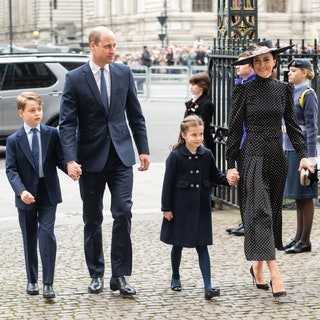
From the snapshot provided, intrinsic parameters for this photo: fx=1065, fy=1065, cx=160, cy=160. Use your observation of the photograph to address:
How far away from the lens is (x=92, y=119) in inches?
287

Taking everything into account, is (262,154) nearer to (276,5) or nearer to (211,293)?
(211,293)

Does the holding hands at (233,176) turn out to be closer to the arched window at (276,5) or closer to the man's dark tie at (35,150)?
the man's dark tie at (35,150)

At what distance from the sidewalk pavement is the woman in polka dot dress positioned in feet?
1.09

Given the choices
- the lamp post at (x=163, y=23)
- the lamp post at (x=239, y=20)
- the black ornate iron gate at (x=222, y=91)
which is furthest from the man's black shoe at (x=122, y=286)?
the lamp post at (x=163, y=23)

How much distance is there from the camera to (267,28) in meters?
71.8

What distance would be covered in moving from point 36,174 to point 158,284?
1223 millimetres

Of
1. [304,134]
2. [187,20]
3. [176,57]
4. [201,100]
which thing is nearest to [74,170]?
[304,134]

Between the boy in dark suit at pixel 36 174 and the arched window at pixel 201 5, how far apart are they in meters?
66.7

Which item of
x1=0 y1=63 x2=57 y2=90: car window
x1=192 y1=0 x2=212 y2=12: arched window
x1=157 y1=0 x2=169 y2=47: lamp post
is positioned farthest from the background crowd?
x1=0 y1=63 x2=57 y2=90: car window

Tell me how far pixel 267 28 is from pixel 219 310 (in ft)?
217

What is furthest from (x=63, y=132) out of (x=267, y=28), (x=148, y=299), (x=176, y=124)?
(x=267, y=28)

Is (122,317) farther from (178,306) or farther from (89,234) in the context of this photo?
(89,234)

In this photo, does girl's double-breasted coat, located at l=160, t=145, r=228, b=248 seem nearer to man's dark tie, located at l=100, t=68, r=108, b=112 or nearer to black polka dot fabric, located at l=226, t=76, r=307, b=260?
black polka dot fabric, located at l=226, t=76, r=307, b=260

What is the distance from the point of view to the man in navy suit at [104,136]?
7258mm
